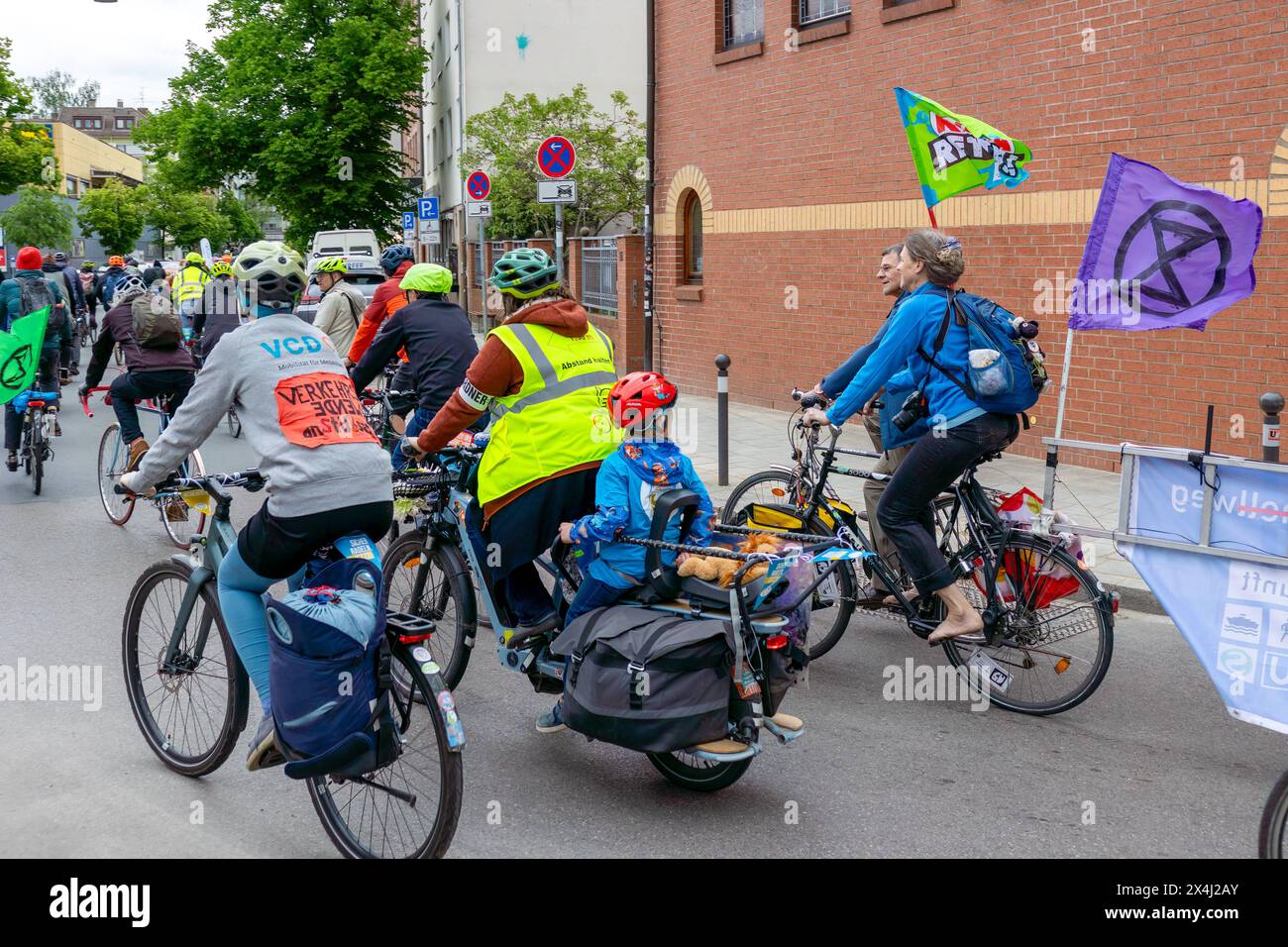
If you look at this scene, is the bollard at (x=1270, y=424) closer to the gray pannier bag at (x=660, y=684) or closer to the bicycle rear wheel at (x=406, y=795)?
the gray pannier bag at (x=660, y=684)

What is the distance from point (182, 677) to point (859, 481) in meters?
6.57

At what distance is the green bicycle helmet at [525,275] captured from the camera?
5137 millimetres

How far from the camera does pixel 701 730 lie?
4223 millimetres

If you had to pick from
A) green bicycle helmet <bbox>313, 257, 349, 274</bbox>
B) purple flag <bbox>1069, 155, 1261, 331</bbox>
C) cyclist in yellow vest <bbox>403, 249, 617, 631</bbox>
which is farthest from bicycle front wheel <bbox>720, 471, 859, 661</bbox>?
green bicycle helmet <bbox>313, 257, 349, 274</bbox>

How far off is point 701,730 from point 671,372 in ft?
48.6

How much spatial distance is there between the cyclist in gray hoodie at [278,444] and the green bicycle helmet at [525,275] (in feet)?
3.15

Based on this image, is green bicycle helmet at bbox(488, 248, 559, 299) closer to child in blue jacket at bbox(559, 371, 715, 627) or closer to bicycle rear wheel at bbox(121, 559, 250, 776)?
child in blue jacket at bbox(559, 371, 715, 627)

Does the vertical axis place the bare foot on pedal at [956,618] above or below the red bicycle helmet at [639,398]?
below

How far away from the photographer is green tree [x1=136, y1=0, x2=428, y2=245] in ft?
141

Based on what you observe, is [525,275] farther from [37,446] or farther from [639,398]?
[37,446]

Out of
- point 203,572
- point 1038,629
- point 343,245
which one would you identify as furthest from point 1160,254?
point 343,245

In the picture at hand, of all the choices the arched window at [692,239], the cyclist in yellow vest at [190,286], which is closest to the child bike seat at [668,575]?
the cyclist in yellow vest at [190,286]

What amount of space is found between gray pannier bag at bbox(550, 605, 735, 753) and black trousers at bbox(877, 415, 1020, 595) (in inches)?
68.7
